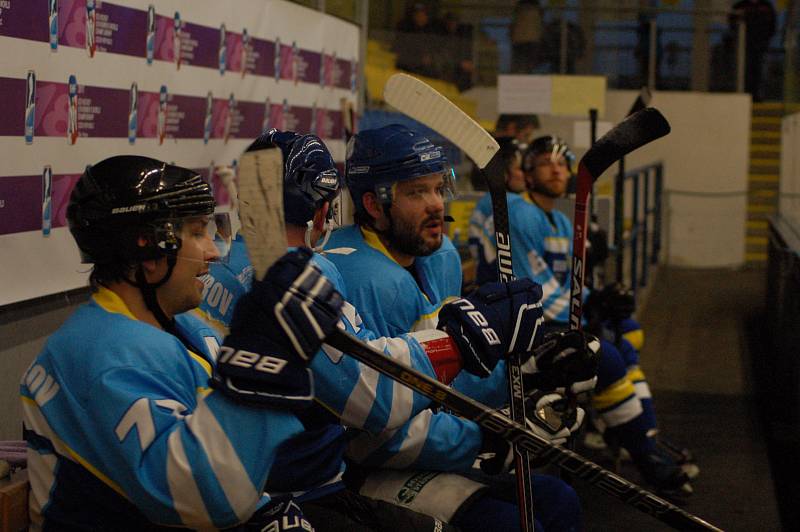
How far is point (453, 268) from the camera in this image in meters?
2.88

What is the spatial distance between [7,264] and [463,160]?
5.68 m

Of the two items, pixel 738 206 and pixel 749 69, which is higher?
pixel 749 69

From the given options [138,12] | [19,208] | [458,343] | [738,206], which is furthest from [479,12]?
[458,343]

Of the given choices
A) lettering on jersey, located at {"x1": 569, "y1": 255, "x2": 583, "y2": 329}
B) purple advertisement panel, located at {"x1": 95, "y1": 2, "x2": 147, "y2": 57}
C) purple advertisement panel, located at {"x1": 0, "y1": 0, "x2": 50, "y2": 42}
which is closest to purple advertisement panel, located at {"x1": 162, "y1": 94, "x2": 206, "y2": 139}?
purple advertisement panel, located at {"x1": 95, "y1": 2, "x2": 147, "y2": 57}

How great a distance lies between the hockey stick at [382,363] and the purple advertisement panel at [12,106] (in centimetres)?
148

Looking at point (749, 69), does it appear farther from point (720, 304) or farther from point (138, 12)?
point (138, 12)

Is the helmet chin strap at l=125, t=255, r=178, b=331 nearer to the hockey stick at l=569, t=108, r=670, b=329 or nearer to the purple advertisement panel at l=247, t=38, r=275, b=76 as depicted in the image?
the hockey stick at l=569, t=108, r=670, b=329

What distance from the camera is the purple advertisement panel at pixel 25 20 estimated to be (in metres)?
2.87

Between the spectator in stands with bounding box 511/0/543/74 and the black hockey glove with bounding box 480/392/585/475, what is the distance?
840cm

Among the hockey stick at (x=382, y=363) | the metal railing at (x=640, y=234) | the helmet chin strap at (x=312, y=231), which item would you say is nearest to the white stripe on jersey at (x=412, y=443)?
the helmet chin strap at (x=312, y=231)

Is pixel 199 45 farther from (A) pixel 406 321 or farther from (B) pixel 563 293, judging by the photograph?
(A) pixel 406 321

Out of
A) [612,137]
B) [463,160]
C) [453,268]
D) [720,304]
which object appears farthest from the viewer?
[720,304]

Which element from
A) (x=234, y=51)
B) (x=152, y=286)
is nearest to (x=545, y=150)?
(x=234, y=51)

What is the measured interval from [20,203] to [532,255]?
2.26 m
